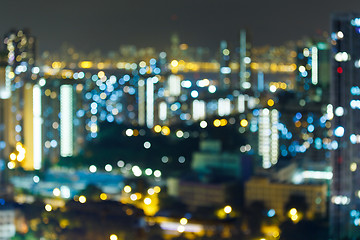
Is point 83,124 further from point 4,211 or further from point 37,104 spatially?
point 4,211

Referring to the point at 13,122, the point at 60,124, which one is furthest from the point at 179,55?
the point at 13,122

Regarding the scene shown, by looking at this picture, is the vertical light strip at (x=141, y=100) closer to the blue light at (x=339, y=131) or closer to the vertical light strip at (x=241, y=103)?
the vertical light strip at (x=241, y=103)

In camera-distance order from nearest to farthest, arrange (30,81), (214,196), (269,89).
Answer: (214,196) → (30,81) → (269,89)

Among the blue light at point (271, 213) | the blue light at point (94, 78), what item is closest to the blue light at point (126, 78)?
the blue light at point (94, 78)

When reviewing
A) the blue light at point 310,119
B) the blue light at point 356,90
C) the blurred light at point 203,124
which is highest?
the blue light at point 356,90

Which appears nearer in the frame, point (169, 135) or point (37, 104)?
point (37, 104)

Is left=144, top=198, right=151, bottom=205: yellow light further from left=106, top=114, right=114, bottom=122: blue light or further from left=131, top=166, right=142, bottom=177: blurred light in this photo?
left=106, top=114, right=114, bottom=122: blue light
